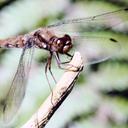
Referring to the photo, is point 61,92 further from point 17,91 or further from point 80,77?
point 80,77

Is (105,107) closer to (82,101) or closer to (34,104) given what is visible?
(82,101)

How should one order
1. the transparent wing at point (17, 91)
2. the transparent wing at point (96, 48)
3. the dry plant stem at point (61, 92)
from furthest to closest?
the transparent wing at point (96, 48)
the transparent wing at point (17, 91)
the dry plant stem at point (61, 92)

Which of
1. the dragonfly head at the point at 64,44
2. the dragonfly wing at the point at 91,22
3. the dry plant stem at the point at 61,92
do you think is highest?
the dragonfly wing at the point at 91,22

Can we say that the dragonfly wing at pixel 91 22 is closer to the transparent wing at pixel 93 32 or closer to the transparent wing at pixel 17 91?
the transparent wing at pixel 93 32

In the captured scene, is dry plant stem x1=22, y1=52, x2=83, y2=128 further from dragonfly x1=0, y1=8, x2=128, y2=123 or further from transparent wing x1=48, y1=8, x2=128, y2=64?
transparent wing x1=48, y1=8, x2=128, y2=64

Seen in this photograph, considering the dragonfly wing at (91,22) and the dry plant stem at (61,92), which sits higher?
the dragonfly wing at (91,22)

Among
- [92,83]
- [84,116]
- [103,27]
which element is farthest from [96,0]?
[84,116]

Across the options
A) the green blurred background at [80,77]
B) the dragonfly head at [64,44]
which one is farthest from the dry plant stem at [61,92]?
the green blurred background at [80,77]
